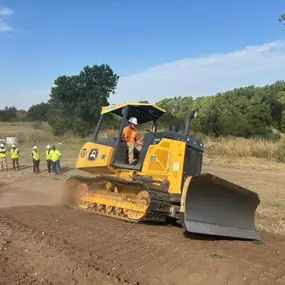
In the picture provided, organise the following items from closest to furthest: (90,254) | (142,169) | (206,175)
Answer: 1. (90,254)
2. (206,175)
3. (142,169)

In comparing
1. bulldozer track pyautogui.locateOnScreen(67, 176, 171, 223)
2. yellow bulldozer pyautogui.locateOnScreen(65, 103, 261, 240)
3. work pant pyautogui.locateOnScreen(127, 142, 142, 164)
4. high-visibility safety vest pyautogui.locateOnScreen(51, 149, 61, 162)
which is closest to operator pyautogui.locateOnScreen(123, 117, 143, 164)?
work pant pyautogui.locateOnScreen(127, 142, 142, 164)

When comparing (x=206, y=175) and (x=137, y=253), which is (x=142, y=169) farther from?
(x=137, y=253)

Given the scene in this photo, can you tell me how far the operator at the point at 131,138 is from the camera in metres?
9.73


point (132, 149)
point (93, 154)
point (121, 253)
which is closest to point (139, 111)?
point (132, 149)

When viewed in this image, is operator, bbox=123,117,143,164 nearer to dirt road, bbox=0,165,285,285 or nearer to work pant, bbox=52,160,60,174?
dirt road, bbox=0,165,285,285

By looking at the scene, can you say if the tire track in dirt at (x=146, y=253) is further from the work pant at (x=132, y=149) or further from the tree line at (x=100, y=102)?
the tree line at (x=100, y=102)

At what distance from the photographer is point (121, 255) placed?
642cm

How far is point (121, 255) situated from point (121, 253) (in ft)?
0.33

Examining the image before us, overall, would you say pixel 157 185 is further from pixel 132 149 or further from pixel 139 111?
pixel 139 111

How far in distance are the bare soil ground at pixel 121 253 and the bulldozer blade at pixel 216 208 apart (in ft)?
0.81

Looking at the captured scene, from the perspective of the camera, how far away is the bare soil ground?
5.48m

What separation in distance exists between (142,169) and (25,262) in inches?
152

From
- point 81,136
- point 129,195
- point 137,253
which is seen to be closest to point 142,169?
point 129,195

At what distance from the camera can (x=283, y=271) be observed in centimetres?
577
